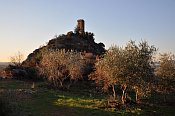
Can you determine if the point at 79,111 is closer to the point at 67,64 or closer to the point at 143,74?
the point at 143,74

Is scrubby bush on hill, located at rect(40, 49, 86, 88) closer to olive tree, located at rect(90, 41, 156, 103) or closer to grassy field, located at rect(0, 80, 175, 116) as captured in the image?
grassy field, located at rect(0, 80, 175, 116)

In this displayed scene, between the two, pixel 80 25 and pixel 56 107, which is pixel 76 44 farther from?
pixel 56 107

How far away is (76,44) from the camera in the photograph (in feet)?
371

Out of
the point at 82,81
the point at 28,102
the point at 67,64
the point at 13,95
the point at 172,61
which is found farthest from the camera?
the point at 82,81

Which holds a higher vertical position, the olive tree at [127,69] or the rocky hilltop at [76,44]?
the rocky hilltop at [76,44]

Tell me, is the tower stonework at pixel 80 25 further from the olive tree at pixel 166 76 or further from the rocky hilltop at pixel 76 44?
the olive tree at pixel 166 76

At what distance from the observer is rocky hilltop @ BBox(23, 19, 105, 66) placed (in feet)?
342

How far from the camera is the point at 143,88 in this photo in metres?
48.0

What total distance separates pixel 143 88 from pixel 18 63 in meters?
56.6

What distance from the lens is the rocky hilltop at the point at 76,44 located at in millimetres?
104188

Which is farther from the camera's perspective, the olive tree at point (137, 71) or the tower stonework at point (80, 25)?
the tower stonework at point (80, 25)

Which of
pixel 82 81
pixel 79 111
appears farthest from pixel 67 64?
pixel 79 111

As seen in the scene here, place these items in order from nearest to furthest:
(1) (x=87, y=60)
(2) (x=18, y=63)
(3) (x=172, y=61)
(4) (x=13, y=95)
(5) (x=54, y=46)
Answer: (4) (x=13, y=95)
(3) (x=172, y=61)
(1) (x=87, y=60)
(2) (x=18, y=63)
(5) (x=54, y=46)

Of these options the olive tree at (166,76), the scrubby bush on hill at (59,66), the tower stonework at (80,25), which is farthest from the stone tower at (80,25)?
the olive tree at (166,76)
